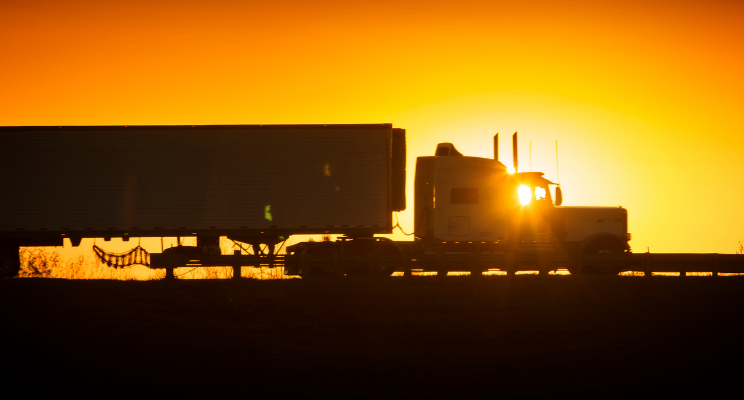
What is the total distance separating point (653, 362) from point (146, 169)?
47.1ft

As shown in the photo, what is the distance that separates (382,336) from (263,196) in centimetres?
785

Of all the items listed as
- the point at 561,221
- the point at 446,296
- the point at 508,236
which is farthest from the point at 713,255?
the point at 446,296

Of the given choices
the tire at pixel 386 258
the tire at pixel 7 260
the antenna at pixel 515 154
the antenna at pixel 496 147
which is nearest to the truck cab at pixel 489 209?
the antenna at pixel 515 154

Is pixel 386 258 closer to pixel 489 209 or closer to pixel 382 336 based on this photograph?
pixel 489 209

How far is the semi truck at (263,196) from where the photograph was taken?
19.5m

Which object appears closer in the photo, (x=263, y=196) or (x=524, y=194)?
(x=263, y=196)

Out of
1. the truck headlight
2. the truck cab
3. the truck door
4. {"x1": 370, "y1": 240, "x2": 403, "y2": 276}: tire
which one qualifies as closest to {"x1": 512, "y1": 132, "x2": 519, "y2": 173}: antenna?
the truck cab

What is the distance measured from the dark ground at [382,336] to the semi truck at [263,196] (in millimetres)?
2033

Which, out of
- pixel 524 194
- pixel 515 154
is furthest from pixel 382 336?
pixel 515 154

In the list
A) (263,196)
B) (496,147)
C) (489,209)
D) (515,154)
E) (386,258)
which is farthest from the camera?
(496,147)

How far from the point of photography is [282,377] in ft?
33.1

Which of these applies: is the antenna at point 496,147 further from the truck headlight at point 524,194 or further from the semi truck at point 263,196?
the truck headlight at point 524,194

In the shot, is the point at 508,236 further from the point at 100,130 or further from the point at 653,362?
the point at 100,130

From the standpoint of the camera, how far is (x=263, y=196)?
64.0ft
